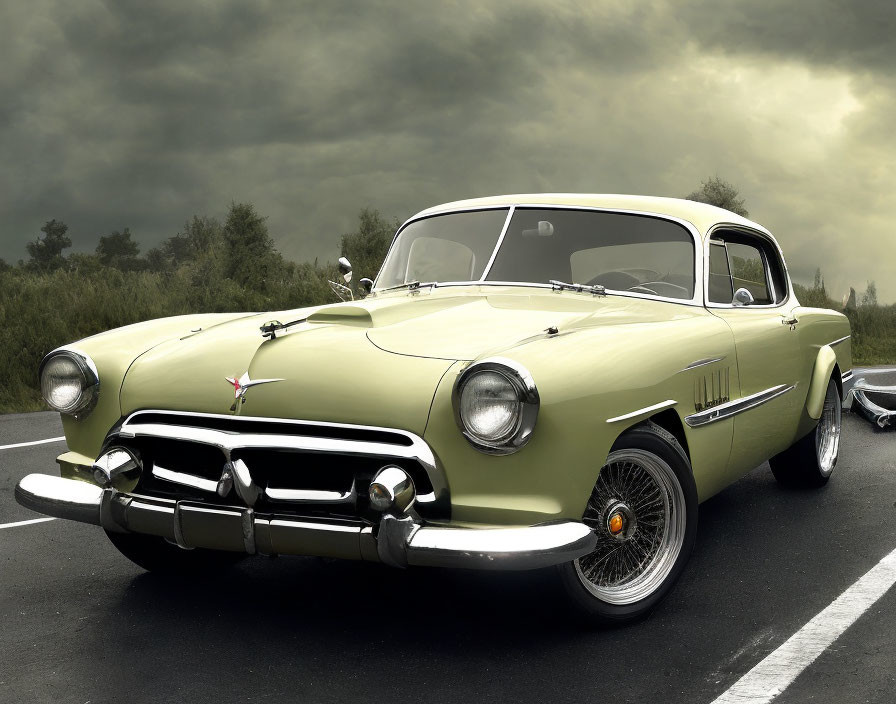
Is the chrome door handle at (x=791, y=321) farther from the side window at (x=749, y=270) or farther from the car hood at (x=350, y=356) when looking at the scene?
the car hood at (x=350, y=356)

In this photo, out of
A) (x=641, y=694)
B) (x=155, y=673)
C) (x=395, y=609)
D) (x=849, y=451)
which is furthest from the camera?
(x=849, y=451)

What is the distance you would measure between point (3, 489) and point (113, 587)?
250cm

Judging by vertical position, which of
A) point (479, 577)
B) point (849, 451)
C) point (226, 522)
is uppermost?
point (226, 522)

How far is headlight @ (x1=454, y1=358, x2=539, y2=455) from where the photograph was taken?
2.93 meters

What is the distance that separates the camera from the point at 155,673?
312 centimetres

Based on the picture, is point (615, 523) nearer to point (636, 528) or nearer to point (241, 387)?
point (636, 528)

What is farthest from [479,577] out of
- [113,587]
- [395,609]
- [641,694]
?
[113,587]

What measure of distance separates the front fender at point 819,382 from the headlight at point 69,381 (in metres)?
3.80

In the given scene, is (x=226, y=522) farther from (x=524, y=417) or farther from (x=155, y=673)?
(x=524, y=417)

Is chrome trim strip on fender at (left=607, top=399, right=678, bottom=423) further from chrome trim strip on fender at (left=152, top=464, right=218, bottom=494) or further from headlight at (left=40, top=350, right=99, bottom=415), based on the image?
headlight at (left=40, top=350, right=99, bottom=415)

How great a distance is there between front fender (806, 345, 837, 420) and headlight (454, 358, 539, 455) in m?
2.93

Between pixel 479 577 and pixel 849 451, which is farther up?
pixel 479 577

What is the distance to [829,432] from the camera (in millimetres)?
6031

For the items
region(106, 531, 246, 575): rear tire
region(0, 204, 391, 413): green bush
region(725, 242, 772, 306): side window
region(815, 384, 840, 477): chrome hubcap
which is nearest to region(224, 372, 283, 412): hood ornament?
region(106, 531, 246, 575): rear tire
